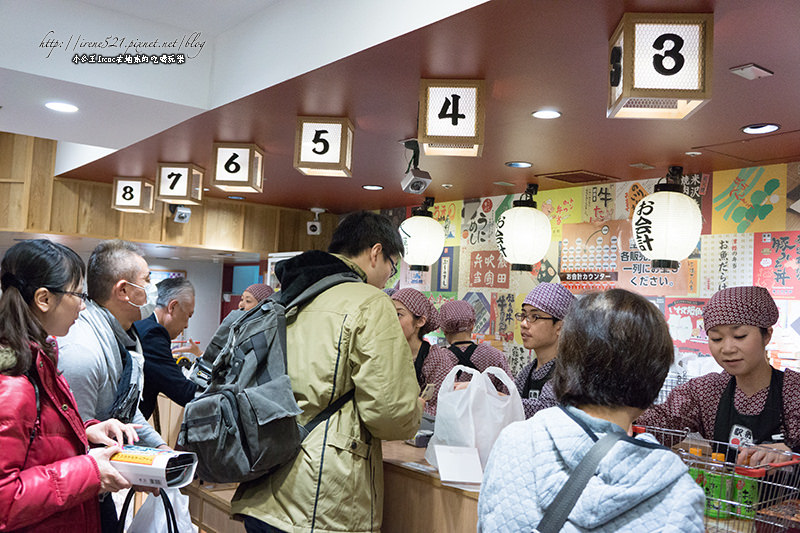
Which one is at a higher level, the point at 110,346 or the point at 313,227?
the point at 313,227

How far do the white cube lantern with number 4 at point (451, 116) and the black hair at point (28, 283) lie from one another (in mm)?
1689

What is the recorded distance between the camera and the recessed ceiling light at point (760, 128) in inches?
148

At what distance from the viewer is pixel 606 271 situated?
5637 mm

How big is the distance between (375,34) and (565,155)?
2375mm

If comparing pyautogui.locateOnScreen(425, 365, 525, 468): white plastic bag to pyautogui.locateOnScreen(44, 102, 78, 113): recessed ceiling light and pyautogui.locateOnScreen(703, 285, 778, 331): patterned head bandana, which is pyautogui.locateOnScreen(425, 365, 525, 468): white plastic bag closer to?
pyautogui.locateOnScreen(703, 285, 778, 331): patterned head bandana

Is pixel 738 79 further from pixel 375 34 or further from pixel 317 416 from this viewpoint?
pixel 317 416

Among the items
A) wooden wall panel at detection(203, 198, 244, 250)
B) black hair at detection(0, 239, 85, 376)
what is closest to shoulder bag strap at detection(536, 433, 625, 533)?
black hair at detection(0, 239, 85, 376)

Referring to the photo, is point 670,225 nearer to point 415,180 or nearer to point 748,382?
point 748,382

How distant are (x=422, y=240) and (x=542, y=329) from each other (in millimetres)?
2696

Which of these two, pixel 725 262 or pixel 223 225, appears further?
pixel 223 225

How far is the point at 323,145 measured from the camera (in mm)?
3779

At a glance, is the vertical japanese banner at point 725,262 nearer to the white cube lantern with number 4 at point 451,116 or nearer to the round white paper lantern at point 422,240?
the round white paper lantern at point 422,240

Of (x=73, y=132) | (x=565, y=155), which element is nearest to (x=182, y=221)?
(x=73, y=132)

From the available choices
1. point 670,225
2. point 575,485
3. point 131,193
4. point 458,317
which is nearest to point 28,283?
point 575,485
